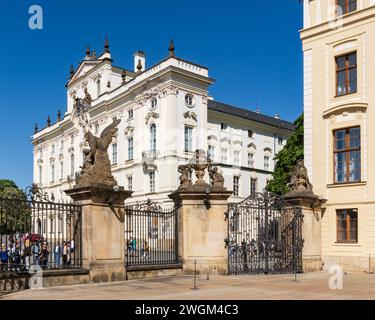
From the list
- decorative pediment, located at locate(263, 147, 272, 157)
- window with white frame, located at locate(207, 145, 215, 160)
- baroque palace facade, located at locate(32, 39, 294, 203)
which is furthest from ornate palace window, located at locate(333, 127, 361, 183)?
decorative pediment, located at locate(263, 147, 272, 157)

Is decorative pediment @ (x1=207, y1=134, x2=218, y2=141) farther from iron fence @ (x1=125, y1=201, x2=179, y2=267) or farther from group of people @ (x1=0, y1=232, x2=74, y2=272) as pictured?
group of people @ (x1=0, y1=232, x2=74, y2=272)

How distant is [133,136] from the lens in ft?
169

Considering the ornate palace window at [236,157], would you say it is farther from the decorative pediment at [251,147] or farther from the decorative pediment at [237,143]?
the decorative pediment at [251,147]

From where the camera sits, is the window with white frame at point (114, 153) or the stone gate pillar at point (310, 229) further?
the window with white frame at point (114, 153)

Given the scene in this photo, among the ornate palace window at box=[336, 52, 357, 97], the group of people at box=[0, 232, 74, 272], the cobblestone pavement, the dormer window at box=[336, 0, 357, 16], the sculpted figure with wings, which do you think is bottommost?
the cobblestone pavement

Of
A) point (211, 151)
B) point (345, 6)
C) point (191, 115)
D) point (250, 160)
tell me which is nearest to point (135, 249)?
point (345, 6)

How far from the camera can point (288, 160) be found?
3753 centimetres

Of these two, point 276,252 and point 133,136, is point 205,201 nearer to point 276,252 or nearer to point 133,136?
point 276,252

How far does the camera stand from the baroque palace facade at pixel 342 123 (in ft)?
75.3

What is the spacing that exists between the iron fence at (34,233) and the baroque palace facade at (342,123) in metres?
11.9

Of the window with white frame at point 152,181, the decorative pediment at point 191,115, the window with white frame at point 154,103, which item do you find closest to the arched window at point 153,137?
the window with white frame at point 154,103

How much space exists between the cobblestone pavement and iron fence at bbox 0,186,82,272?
3.72 feet

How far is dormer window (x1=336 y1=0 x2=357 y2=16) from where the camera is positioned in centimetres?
2414

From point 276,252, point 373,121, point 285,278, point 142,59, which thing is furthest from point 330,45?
point 142,59
